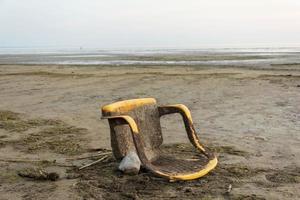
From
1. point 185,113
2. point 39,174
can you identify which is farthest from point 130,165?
point 185,113

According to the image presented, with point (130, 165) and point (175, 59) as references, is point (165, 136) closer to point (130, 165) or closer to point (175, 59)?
point (130, 165)

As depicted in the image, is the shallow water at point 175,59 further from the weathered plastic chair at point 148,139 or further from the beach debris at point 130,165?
the beach debris at point 130,165

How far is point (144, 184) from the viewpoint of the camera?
432cm

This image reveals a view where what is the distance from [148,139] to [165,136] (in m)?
1.49

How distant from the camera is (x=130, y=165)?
4586mm

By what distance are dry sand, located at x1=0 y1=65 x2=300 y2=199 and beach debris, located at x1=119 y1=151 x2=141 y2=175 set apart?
0.28ft

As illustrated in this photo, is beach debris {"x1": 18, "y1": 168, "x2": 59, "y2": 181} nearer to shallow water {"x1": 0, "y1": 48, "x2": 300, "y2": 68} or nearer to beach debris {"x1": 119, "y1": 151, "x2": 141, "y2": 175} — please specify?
beach debris {"x1": 119, "y1": 151, "x2": 141, "y2": 175}

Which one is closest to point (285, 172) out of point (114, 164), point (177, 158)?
point (177, 158)

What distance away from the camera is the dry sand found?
13.9 feet

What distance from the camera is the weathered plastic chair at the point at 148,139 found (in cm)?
446

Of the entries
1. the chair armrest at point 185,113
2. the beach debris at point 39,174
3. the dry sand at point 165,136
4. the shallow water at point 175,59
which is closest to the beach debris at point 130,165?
the dry sand at point 165,136

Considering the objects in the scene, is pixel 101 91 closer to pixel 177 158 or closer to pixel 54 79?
pixel 54 79

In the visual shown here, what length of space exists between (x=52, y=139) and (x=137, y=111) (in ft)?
6.56

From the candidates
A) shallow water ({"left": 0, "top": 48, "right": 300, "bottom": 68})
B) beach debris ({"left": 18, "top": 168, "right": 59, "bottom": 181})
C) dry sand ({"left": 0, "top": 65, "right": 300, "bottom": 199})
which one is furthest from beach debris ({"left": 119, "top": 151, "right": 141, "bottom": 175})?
shallow water ({"left": 0, "top": 48, "right": 300, "bottom": 68})
